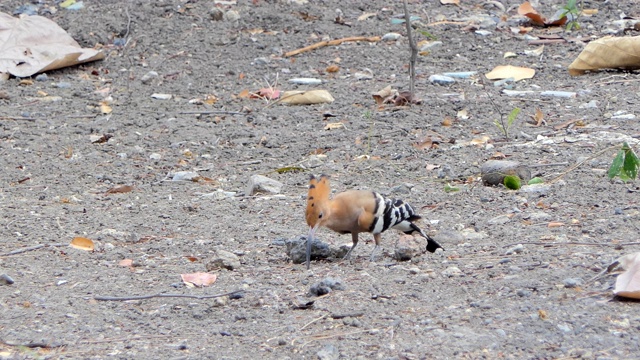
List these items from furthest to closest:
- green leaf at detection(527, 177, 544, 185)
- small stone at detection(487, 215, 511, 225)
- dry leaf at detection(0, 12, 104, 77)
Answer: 1. dry leaf at detection(0, 12, 104, 77)
2. green leaf at detection(527, 177, 544, 185)
3. small stone at detection(487, 215, 511, 225)

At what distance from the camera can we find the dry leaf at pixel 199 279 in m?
4.14

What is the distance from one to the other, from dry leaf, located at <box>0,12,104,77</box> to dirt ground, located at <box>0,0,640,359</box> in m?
0.16

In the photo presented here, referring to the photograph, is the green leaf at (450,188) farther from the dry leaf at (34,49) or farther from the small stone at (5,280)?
the dry leaf at (34,49)

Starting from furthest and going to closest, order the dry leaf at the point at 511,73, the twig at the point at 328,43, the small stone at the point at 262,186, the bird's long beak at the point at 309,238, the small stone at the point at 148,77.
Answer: the twig at the point at 328,43 < the small stone at the point at 148,77 < the dry leaf at the point at 511,73 < the small stone at the point at 262,186 < the bird's long beak at the point at 309,238

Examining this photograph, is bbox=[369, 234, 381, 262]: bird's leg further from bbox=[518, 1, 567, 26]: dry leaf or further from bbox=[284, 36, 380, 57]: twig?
bbox=[518, 1, 567, 26]: dry leaf

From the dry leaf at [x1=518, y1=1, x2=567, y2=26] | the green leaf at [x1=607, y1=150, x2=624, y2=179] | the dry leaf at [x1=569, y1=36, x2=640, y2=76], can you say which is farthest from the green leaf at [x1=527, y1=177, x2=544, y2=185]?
the dry leaf at [x1=518, y1=1, x2=567, y2=26]

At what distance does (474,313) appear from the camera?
340 centimetres

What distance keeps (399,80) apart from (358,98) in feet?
1.89

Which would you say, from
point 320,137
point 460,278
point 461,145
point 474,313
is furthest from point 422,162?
point 474,313

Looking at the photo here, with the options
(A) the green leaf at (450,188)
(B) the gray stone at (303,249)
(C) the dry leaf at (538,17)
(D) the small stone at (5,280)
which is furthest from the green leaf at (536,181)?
(C) the dry leaf at (538,17)

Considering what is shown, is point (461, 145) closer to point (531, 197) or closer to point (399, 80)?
point (531, 197)

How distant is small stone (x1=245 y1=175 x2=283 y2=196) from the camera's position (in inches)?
226

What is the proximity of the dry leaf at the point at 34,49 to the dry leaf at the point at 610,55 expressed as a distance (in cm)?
461

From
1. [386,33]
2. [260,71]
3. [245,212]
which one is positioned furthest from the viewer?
[386,33]
